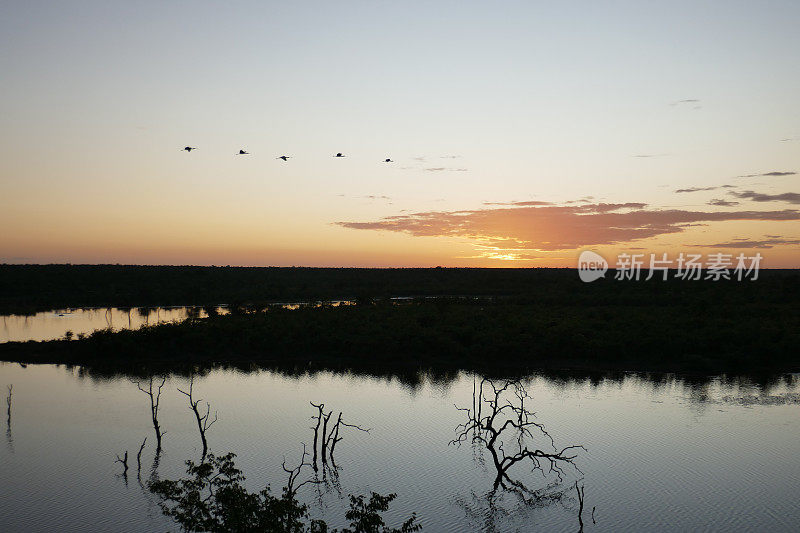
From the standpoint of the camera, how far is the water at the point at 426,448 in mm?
19375

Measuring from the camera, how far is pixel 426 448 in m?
25.3

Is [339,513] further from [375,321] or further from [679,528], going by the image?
[375,321]

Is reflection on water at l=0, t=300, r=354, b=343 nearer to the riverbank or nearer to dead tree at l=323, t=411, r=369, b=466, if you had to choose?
the riverbank

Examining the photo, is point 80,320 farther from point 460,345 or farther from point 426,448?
point 426,448

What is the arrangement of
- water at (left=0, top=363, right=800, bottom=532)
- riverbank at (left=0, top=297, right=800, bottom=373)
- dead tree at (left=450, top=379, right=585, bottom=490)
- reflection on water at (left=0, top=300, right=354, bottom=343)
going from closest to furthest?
1. water at (left=0, top=363, right=800, bottom=532)
2. dead tree at (left=450, top=379, right=585, bottom=490)
3. riverbank at (left=0, top=297, right=800, bottom=373)
4. reflection on water at (left=0, top=300, right=354, bottom=343)

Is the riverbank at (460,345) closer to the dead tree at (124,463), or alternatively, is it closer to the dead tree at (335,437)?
the dead tree at (335,437)

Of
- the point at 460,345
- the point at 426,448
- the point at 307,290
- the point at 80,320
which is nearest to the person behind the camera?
the point at 426,448

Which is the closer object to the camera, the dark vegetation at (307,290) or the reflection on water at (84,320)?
the reflection on water at (84,320)

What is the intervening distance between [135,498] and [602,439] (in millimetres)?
17543

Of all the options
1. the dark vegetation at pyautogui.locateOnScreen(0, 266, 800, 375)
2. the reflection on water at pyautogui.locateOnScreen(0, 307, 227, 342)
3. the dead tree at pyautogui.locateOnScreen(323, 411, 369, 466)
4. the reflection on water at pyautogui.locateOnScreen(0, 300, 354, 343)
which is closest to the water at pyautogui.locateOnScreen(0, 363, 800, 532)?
the dead tree at pyautogui.locateOnScreen(323, 411, 369, 466)

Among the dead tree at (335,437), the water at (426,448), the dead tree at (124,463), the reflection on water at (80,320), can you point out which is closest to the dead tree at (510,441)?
the water at (426,448)

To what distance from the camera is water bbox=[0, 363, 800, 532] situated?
763 inches

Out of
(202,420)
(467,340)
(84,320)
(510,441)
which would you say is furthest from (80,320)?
(510,441)

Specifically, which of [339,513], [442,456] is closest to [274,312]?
[442,456]
